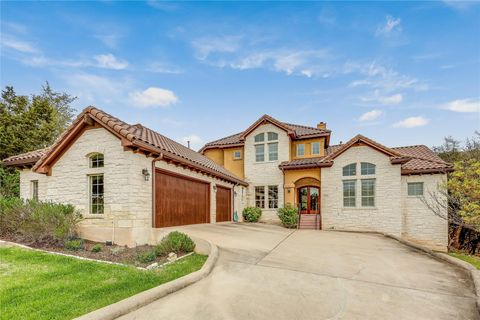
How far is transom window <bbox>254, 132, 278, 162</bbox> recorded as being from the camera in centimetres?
1858

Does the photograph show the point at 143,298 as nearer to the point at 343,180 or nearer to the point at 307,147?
the point at 343,180

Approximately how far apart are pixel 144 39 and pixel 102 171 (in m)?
7.47

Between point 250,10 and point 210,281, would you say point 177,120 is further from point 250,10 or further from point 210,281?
point 210,281

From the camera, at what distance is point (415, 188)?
Answer: 14836 millimetres

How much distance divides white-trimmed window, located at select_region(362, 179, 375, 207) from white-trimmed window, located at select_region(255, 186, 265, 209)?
21.9ft

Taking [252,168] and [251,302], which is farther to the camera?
[252,168]

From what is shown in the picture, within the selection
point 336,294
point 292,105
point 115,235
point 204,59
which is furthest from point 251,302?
point 292,105

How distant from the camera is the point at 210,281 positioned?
539 centimetres

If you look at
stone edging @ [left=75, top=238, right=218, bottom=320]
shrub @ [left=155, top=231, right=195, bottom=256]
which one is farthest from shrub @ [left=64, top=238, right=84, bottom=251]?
stone edging @ [left=75, top=238, right=218, bottom=320]

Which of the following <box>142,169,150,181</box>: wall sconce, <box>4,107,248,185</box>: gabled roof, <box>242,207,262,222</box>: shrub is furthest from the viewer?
<box>242,207,262,222</box>: shrub

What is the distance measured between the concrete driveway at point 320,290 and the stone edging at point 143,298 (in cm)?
12

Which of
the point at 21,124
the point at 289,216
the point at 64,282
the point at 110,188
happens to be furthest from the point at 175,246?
the point at 21,124

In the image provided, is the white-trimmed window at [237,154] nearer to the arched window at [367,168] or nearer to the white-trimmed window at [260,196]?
the white-trimmed window at [260,196]

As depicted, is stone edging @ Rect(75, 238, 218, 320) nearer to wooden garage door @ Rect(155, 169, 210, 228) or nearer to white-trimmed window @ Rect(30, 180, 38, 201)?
wooden garage door @ Rect(155, 169, 210, 228)
